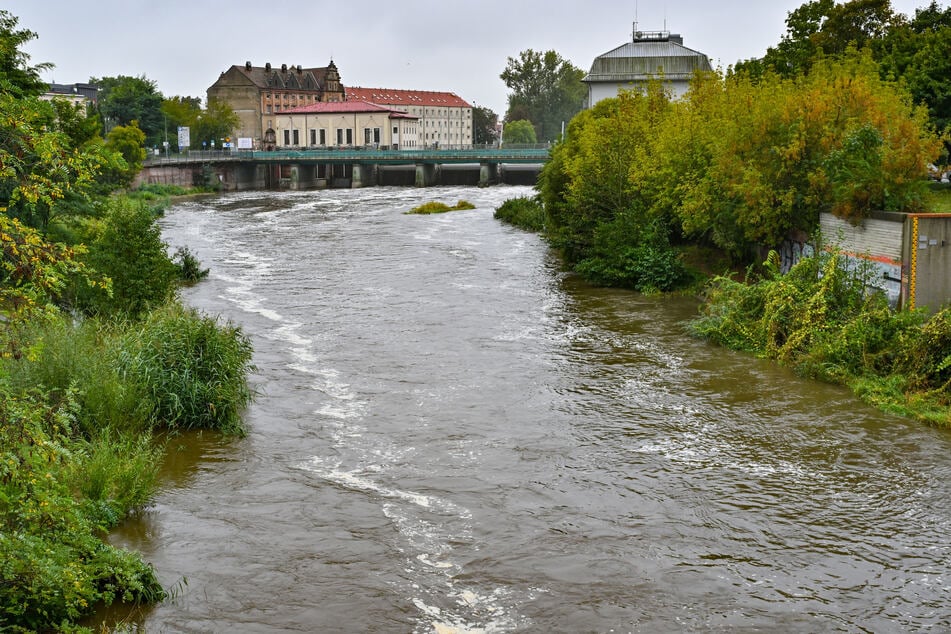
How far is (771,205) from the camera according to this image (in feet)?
80.9

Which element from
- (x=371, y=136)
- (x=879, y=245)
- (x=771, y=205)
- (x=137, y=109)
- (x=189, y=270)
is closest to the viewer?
(x=879, y=245)

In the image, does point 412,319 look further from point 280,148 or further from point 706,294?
point 280,148

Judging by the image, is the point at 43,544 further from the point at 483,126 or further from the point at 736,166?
the point at 483,126

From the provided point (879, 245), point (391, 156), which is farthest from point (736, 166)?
point (391, 156)

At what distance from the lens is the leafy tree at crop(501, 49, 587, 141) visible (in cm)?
15912

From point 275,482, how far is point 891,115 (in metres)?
17.3

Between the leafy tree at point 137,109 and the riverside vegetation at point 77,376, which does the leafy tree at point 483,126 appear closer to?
the leafy tree at point 137,109

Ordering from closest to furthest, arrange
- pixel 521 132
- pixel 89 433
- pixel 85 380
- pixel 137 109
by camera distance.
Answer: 1. pixel 89 433
2. pixel 85 380
3. pixel 137 109
4. pixel 521 132

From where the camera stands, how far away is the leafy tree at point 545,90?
159125 millimetres

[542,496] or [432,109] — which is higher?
[432,109]

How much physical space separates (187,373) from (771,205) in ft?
49.2

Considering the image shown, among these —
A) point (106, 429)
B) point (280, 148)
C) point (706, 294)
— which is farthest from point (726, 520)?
point (280, 148)

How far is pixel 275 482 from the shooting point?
14.0 meters

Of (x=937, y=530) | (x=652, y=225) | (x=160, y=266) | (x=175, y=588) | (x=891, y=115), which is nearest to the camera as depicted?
(x=175, y=588)
